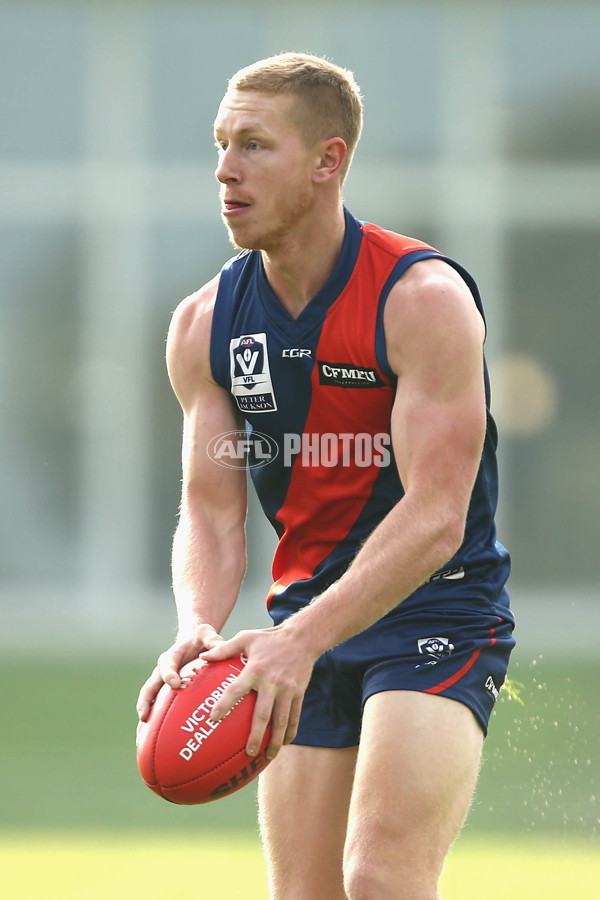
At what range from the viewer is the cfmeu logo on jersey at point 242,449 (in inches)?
165

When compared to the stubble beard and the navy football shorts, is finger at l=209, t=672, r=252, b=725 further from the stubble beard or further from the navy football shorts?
the stubble beard

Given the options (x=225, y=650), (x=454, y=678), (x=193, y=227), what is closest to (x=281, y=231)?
(x=225, y=650)

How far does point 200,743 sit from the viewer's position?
11.7 ft

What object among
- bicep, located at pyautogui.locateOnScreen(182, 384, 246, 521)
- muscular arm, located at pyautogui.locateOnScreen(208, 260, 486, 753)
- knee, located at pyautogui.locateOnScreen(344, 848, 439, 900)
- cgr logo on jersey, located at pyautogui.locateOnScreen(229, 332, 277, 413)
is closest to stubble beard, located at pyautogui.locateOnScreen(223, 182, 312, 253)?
cgr logo on jersey, located at pyautogui.locateOnScreen(229, 332, 277, 413)

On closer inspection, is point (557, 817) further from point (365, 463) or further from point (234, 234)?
point (234, 234)

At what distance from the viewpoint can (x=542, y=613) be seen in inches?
538

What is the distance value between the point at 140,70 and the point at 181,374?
1026 centimetres

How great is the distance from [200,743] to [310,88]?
5.84 ft

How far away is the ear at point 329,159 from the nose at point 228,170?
23cm

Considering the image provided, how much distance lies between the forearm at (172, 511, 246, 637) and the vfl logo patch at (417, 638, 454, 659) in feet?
1.92

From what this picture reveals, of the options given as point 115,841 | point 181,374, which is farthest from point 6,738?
point 181,374

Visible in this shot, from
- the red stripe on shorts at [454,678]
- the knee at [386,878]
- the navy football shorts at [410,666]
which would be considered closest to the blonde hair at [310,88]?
the navy football shorts at [410,666]

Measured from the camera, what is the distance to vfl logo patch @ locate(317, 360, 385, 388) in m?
3.92

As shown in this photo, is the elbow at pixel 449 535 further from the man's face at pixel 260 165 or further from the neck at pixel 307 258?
the man's face at pixel 260 165
